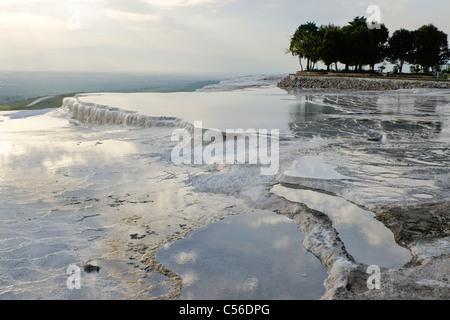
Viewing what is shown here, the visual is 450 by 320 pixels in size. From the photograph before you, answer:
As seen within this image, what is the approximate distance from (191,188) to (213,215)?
62.0 inches

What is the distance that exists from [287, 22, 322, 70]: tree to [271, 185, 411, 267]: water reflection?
44.9 m

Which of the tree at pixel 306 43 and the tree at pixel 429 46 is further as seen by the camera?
the tree at pixel 306 43

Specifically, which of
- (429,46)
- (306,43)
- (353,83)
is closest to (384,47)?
(429,46)

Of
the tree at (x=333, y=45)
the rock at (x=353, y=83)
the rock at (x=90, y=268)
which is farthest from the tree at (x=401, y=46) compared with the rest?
the rock at (x=90, y=268)

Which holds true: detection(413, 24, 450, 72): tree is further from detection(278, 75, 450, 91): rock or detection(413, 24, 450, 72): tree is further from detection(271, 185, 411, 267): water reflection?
detection(271, 185, 411, 267): water reflection

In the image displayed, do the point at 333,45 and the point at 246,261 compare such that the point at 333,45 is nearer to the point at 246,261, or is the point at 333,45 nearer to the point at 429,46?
the point at 429,46

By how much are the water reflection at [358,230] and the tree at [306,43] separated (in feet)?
147

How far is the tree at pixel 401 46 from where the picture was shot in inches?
1676

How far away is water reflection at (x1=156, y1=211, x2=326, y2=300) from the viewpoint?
13.6 feet

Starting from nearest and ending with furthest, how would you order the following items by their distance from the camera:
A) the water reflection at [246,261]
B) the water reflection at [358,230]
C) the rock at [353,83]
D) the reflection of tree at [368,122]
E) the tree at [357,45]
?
the water reflection at [246,261]
the water reflection at [358,230]
the reflection of tree at [368,122]
the rock at [353,83]
the tree at [357,45]

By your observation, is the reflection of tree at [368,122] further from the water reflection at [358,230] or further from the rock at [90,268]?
the rock at [90,268]

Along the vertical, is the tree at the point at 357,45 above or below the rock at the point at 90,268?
above

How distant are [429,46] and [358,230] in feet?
136

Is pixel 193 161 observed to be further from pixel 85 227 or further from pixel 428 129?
pixel 428 129
